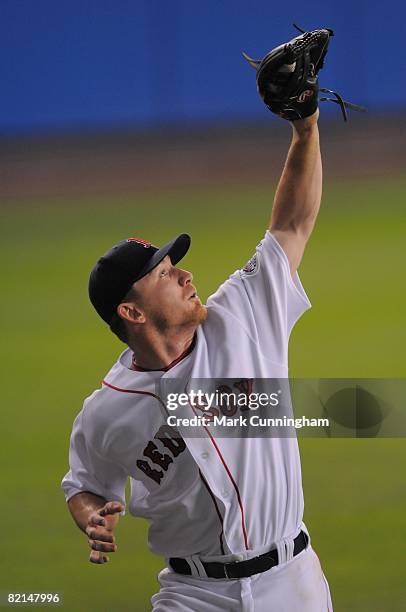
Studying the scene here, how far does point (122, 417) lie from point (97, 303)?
30 centimetres

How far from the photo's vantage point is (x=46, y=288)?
2.85m

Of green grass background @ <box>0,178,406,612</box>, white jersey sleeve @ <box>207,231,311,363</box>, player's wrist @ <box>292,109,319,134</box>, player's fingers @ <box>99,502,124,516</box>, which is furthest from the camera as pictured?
green grass background @ <box>0,178,406,612</box>

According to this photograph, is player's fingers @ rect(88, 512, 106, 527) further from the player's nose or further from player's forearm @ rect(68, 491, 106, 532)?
the player's nose

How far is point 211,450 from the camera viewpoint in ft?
7.85

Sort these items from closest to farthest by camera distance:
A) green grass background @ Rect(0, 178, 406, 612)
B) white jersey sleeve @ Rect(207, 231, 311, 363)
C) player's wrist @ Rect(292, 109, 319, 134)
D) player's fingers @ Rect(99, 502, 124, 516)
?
player's fingers @ Rect(99, 502, 124, 516) → player's wrist @ Rect(292, 109, 319, 134) → white jersey sleeve @ Rect(207, 231, 311, 363) → green grass background @ Rect(0, 178, 406, 612)

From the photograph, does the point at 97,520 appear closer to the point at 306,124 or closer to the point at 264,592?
the point at 264,592

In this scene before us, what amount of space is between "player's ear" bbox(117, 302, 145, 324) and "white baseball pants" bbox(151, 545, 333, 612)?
661 mm

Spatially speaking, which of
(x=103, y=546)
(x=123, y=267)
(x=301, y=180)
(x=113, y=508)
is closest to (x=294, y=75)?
(x=301, y=180)

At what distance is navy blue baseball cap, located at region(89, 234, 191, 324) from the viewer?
2398mm

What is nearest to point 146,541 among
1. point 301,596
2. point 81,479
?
point 81,479

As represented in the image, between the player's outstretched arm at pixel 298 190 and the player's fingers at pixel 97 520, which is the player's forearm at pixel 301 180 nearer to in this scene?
the player's outstretched arm at pixel 298 190

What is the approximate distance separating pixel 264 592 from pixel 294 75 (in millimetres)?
1232

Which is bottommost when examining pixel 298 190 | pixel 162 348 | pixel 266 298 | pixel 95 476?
pixel 95 476

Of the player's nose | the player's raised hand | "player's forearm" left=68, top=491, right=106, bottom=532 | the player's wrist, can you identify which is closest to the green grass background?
the player's nose
